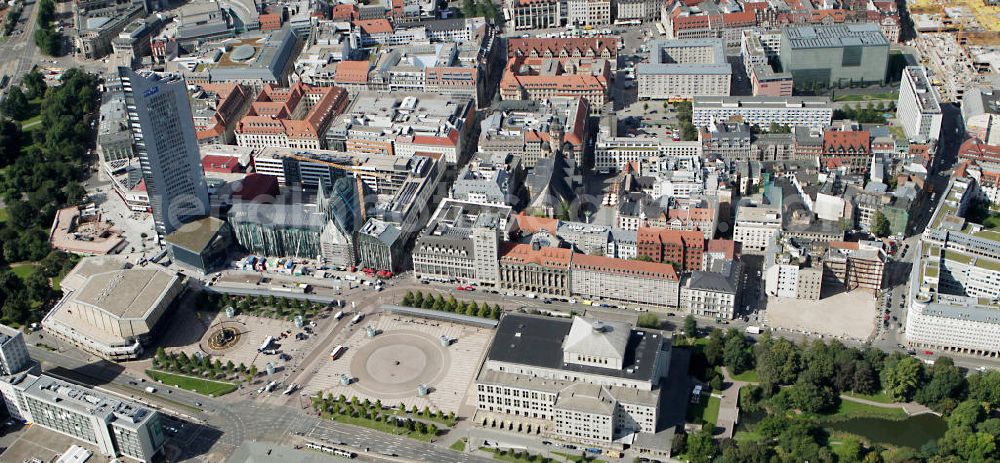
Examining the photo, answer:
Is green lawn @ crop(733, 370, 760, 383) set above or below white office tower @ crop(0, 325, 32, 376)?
below

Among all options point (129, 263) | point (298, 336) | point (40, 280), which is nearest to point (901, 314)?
point (298, 336)

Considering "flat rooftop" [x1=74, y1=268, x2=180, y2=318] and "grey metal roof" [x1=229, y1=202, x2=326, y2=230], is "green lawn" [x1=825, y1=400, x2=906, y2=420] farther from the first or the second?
"flat rooftop" [x1=74, y1=268, x2=180, y2=318]

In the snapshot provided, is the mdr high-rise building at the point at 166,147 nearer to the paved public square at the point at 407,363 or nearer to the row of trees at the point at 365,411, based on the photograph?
the paved public square at the point at 407,363

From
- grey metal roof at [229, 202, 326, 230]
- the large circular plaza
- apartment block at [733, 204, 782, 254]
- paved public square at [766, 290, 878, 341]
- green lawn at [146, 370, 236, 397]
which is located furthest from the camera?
grey metal roof at [229, 202, 326, 230]

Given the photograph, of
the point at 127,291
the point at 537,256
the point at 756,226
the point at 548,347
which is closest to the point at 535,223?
the point at 537,256

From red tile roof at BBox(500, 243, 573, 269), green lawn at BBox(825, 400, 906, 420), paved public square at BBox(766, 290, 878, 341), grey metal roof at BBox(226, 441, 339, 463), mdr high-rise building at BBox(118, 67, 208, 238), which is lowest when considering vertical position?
grey metal roof at BBox(226, 441, 339, 463)

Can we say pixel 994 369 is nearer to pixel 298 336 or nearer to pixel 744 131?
pixel 744 131

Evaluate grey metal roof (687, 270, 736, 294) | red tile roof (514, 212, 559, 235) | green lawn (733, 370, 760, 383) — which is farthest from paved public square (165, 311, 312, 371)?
green lawn (733, 370, 760, 383)
